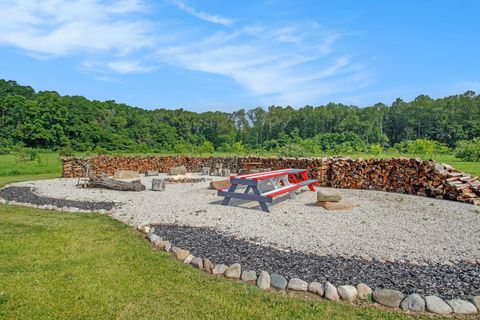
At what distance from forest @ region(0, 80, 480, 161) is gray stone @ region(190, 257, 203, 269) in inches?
724

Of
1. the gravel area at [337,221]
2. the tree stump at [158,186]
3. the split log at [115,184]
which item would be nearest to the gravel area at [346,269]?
the gravel area at [337,221]

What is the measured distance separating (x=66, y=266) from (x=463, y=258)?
18.1 feet

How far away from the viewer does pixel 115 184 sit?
13.1 meters

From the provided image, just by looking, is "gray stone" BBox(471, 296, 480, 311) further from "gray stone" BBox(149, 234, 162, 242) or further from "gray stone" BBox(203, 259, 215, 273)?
"gray stone" BBox(149, 234, 162, 242)

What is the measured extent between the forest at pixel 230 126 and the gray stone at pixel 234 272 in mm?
18676

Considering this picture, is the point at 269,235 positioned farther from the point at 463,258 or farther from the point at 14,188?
the point at 14,188

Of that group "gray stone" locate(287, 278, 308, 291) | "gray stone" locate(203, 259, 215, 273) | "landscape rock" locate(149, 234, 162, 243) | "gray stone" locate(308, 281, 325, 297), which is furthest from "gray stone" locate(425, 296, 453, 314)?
"landscape rock" locate(149, 234, 162, 243)

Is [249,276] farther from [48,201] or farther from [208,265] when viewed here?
[48,201]

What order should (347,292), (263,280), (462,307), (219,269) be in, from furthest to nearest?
Result: 1. (219,269)
2. (263,280)
3. (347,292)
4. (462,307)

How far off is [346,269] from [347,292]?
81 cm

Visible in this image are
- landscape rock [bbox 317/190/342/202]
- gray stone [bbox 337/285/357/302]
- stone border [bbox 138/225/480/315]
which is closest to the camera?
stone border [bbox 138/225/480/315]

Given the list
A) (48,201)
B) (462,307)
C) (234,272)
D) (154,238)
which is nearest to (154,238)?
(154,238)

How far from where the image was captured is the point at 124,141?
138ft

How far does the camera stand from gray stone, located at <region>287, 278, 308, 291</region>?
3.91 metres
